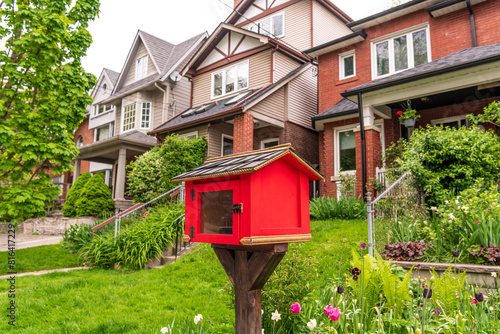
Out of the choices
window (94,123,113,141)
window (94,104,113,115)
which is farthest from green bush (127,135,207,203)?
window (94,104,113,115)

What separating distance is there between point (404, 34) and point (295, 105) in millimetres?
4285

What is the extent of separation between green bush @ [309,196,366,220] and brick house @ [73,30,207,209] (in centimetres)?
903

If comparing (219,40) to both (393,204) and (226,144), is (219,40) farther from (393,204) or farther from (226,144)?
(393,204)

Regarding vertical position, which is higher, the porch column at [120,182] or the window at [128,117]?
the window at [128,117]

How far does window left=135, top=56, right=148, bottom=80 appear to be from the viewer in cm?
1883

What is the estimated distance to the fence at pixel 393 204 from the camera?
5312mm

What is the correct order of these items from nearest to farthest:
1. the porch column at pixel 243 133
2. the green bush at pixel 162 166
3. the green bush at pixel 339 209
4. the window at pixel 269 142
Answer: the green bush at pixel 339 209 < the porch column at pixel 243 133 < the green bush at pixel 162 166 < the window at pixel 269 142

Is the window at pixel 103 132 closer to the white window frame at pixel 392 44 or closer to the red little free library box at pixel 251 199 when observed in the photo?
the white window frame at pixel 392 44

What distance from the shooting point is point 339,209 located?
28.5ft

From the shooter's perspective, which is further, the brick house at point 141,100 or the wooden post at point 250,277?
the brick house at point 141,100

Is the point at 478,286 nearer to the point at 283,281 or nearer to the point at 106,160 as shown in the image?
the point at 283,281

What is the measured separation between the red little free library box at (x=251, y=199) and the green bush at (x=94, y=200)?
435 inches

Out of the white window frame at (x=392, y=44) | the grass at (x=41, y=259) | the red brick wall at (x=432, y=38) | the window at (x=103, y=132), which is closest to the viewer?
A: the grass at (x=41, y=259)

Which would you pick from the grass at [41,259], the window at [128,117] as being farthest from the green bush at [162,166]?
the window at [128,117]
